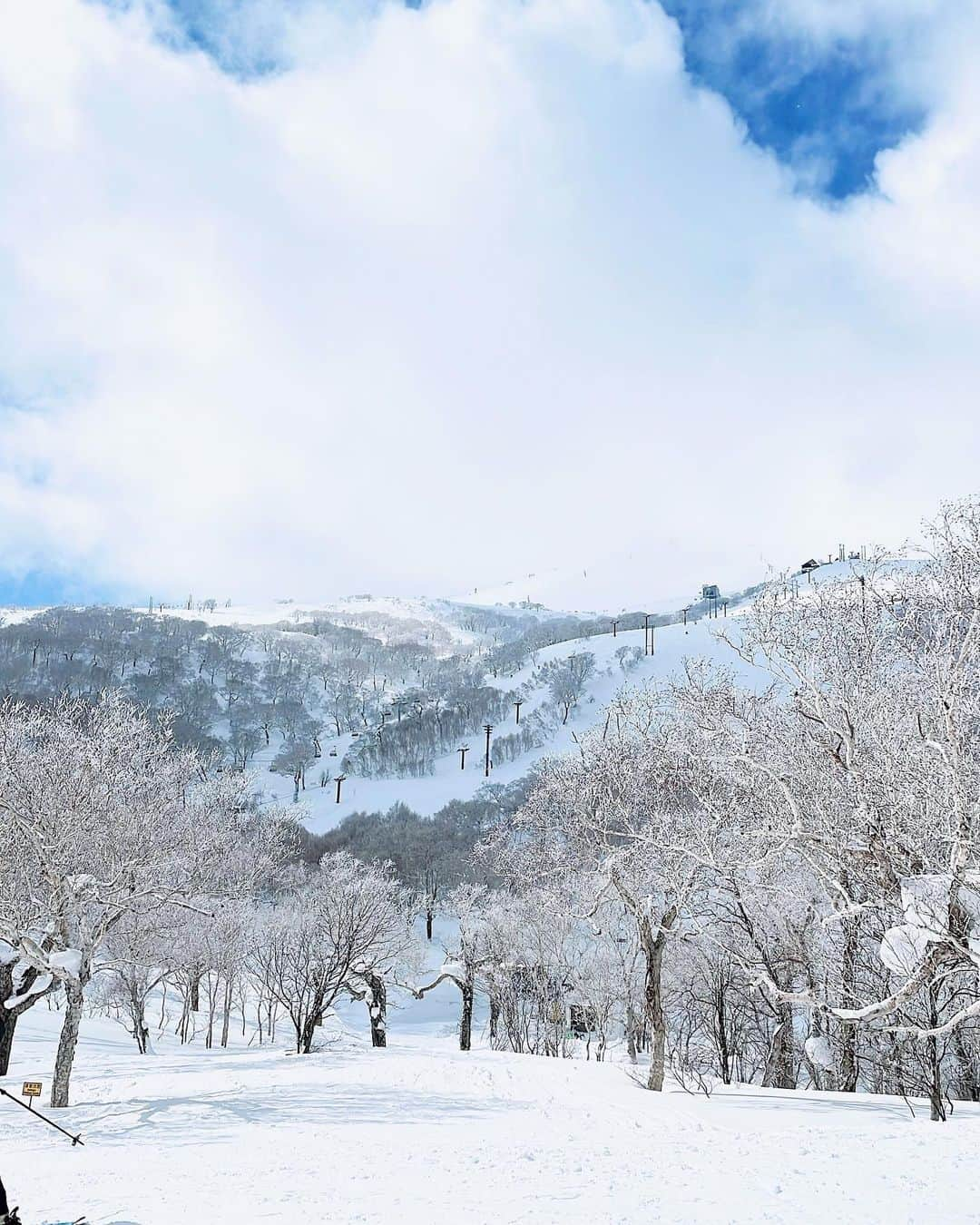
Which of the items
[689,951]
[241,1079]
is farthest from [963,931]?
[689,951]

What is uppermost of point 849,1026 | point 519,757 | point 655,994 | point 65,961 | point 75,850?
point 519,757

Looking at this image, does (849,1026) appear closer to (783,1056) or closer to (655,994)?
(655,994)

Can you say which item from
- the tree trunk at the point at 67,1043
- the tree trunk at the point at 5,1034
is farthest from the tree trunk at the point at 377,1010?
the tree trunk at the point at 67,1043

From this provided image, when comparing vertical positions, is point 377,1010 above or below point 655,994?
below

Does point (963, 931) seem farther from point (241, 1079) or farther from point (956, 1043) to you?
point (241, 1079)

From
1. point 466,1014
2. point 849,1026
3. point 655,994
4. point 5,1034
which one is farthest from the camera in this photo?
point 466,1014

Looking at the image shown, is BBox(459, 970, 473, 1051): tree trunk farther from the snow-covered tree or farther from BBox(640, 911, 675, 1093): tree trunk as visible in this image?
BBox(640, 911, 675, 1093): tree trunk

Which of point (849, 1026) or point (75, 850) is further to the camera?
point (849, 1026)

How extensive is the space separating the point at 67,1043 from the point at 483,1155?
1037cm

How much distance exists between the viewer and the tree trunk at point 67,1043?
16516 mm

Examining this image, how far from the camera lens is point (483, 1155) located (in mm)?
11977

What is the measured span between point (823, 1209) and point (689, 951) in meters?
25.0

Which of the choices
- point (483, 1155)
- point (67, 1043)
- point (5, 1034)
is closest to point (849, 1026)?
point (483, 1155)

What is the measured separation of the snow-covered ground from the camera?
9.03 meters
